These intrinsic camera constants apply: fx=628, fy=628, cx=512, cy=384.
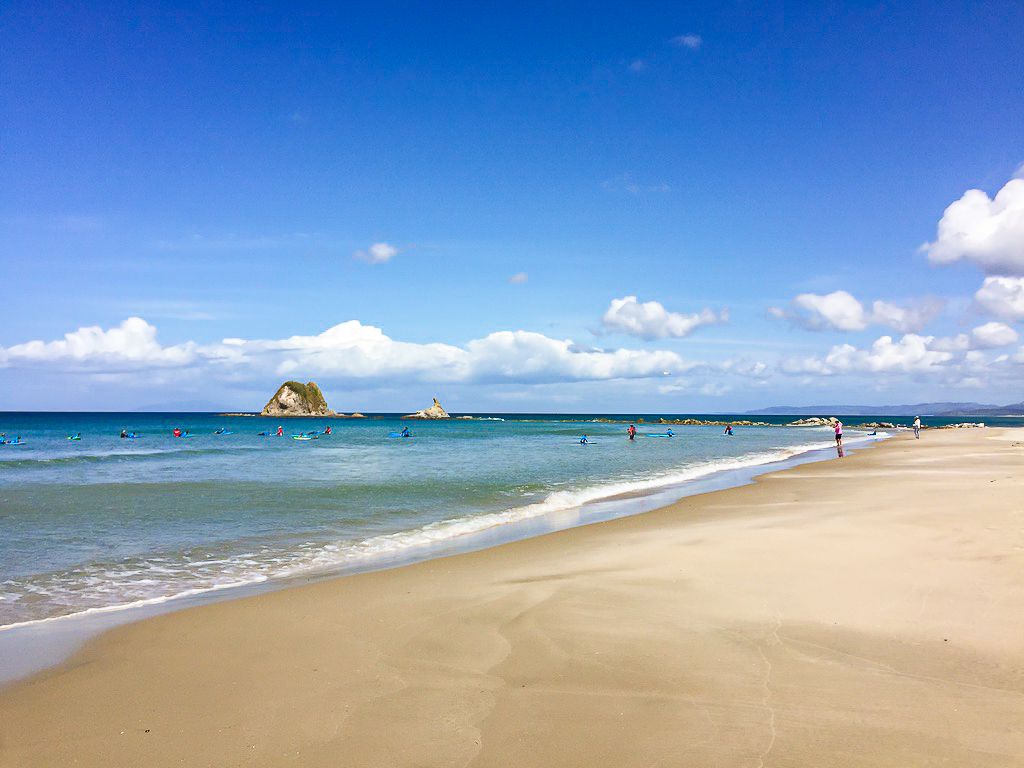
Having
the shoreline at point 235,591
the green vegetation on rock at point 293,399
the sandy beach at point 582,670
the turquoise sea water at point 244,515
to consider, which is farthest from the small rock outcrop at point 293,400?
the sandy beach at point 582,670

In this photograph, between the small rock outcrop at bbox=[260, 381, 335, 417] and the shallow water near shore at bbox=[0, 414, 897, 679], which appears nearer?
the shallow water near shore at bbox=[0, 414, 897, 679]

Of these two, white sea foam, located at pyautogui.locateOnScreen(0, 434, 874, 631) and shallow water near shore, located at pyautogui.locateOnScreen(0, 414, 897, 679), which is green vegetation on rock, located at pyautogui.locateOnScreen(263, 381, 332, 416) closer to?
shallow water near shore, located at pyautogui.locateOnScreen(0, 414, 897, 679)

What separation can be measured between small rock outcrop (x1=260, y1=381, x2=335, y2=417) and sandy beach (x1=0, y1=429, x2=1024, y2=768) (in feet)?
638

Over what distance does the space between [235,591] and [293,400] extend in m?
195

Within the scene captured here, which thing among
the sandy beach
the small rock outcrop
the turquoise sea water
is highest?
the small rock outcrop

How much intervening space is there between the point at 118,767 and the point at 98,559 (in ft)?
32.3

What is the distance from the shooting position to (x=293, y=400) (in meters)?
195

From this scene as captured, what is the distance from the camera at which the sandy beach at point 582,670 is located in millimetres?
4840

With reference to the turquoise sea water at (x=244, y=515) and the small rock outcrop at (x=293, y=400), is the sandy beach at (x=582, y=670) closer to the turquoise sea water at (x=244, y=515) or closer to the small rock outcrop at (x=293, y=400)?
the turquoise sea water at (x=244, y=515)

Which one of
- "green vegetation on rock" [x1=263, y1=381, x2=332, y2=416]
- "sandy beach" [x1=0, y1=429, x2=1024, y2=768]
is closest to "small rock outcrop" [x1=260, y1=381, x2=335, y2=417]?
"green vegetation on rock" [x1=263, y1=381, x2=332, y2=416]

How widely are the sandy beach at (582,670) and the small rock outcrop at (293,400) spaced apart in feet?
638

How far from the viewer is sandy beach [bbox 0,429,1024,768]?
4.84 metres

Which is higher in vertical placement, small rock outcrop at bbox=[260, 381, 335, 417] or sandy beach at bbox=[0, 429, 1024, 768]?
small rock outcrop at bbox=[260, 381, 335, 417]

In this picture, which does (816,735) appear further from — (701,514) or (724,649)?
(701,514)
